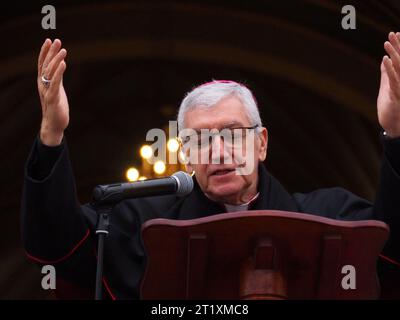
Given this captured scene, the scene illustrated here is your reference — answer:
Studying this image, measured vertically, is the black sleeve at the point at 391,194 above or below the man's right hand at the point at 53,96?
below

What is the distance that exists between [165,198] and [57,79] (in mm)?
943

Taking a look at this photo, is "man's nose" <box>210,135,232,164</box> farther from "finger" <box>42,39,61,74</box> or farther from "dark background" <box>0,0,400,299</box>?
"dark background" <box>0,0,400,299</box>

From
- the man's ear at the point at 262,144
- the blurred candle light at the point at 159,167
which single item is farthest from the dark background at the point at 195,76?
the man's ear at the point at 262,144

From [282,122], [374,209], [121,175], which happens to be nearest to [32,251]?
[374,209]

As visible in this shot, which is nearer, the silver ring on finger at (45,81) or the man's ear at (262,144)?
the silver ring on finger at (45,81)

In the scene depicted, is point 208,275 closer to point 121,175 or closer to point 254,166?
point 254,166

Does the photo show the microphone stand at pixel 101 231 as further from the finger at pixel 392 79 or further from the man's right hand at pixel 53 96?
the finger at pixel 392 79

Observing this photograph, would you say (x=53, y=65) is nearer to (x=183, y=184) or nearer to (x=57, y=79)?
(x=57, y=79)

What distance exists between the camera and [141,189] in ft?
9.53

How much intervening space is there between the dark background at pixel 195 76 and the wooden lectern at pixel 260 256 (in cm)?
768

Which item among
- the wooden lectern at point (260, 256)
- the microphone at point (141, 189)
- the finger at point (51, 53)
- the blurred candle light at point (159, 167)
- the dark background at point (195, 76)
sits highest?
the dark background at point (195, 76)

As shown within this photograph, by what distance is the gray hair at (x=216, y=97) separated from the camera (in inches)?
142

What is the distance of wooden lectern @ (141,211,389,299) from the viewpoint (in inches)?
99.0

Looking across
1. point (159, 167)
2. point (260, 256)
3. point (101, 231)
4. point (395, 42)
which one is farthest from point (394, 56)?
point (159, 167)
